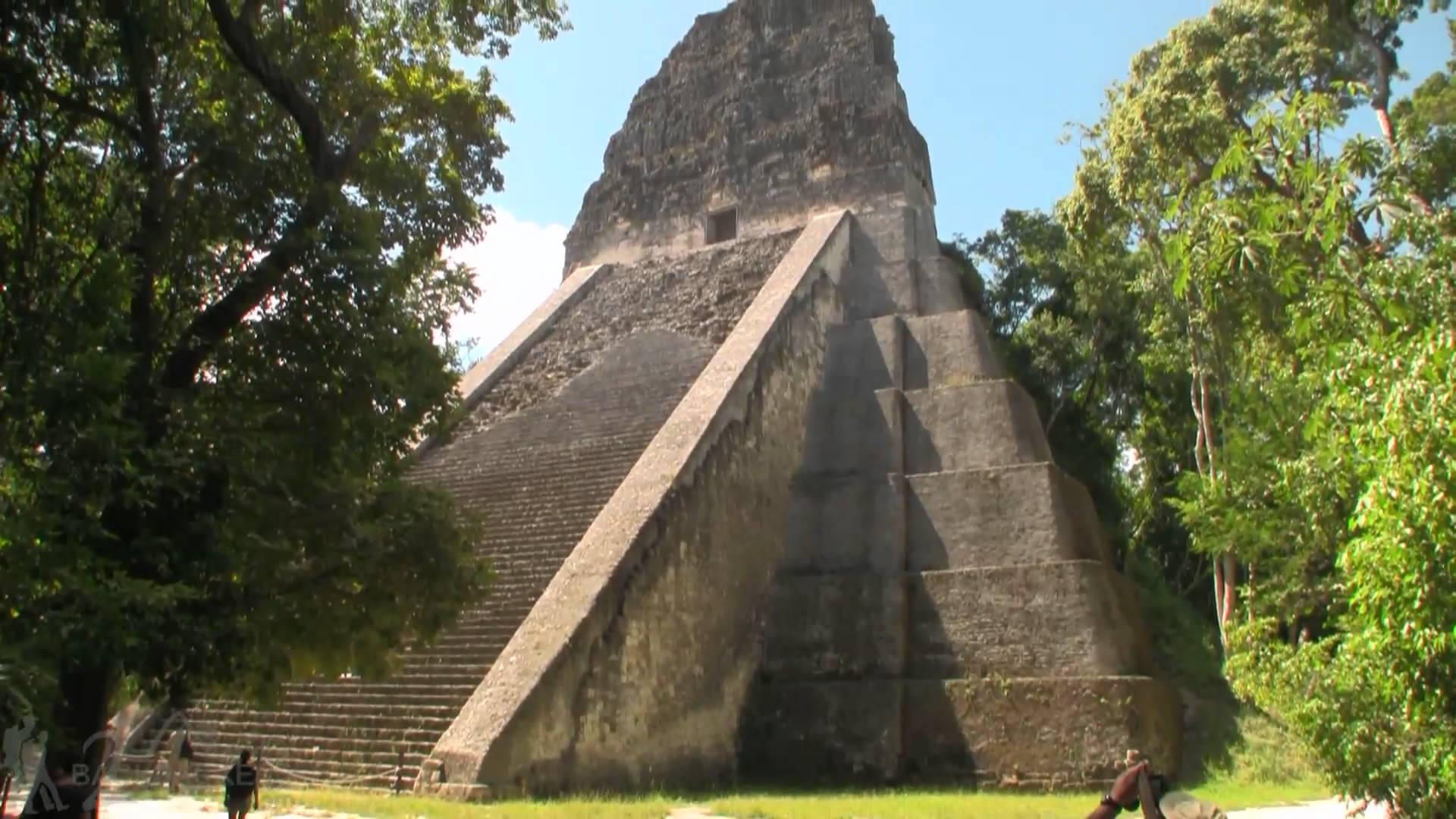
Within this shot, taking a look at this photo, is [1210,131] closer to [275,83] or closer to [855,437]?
[855,437]

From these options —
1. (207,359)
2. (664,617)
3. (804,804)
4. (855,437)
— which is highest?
(855,437)

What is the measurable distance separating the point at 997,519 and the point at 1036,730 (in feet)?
7.00

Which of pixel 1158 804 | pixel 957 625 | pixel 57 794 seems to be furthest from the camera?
pixel 957 625

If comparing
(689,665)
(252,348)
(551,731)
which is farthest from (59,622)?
(689,665)

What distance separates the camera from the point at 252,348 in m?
5.12

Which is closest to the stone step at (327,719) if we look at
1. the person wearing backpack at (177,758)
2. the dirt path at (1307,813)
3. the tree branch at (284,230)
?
the person wearing backpack at (177,758)

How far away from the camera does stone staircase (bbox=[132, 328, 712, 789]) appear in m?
8.98

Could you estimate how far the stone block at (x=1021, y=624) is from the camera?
1030 centimetres

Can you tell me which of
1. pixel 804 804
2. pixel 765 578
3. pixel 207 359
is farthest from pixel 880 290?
pixel 207 359

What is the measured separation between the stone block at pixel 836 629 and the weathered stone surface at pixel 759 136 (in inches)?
297

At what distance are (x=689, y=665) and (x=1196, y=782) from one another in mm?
4433

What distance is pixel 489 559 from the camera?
6199 mm

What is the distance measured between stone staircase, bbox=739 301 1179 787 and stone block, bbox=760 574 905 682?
0.05 ft

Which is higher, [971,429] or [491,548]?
[971,429]
